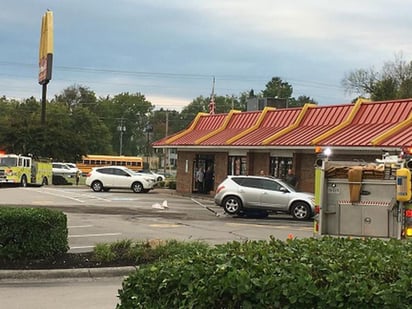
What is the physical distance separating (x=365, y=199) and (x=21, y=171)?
33643 millimetres

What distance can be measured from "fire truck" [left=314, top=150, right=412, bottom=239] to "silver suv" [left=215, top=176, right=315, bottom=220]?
9.87m

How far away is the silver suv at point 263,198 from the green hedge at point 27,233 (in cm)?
1359

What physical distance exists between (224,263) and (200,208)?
23.3m

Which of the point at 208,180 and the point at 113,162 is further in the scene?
the point at 113,162

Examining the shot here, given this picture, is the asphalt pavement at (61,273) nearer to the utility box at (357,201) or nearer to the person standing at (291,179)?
the utility box at (357,201)

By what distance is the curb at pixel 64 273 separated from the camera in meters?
9.48

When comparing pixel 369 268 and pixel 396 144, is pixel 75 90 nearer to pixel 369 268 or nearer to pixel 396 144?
pixel 396 144

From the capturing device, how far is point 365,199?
41.5 feet

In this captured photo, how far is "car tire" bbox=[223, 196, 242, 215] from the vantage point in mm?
23562

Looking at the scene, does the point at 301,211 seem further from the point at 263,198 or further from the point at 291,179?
the point at 291,179

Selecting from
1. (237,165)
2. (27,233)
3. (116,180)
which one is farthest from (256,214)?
(27,233)

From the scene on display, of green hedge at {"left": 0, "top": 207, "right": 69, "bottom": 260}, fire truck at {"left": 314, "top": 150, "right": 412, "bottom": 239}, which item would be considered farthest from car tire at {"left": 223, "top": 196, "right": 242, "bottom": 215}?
green hedge at {"left": 0, "top": 207, "right": 69, "bottom": 260}

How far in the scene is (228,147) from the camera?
3309 centimetres

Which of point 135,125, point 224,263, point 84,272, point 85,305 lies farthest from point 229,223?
point 135,125
